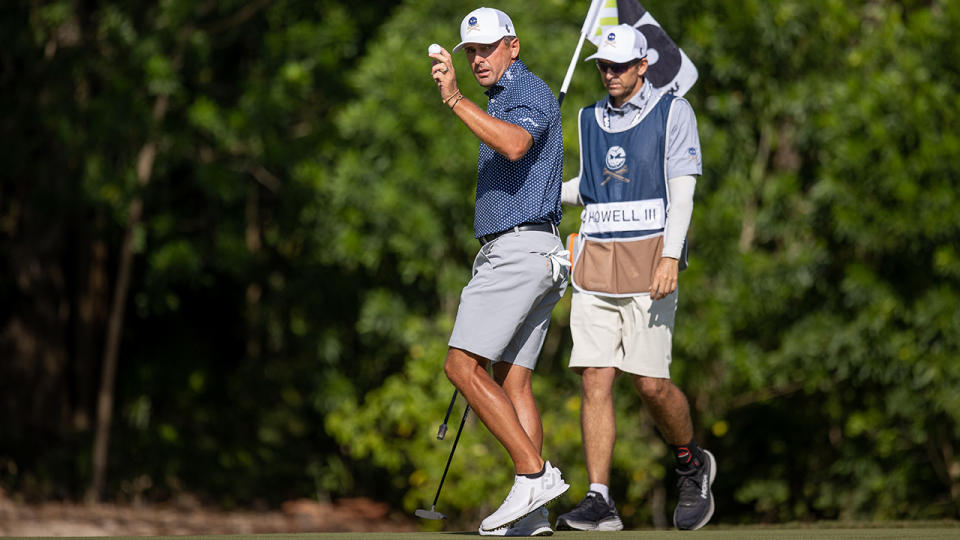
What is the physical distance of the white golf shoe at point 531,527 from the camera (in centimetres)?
500

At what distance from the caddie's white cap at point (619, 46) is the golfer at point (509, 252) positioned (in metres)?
0.61

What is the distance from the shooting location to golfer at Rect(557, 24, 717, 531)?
5.62 m

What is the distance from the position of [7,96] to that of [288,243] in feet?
12.1

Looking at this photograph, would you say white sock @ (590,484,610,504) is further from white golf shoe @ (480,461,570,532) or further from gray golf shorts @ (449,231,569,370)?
gray golf shorts @ (449,231,569,370)

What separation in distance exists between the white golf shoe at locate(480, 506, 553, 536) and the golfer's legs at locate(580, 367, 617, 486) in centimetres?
72

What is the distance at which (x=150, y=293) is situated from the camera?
44.5 feet

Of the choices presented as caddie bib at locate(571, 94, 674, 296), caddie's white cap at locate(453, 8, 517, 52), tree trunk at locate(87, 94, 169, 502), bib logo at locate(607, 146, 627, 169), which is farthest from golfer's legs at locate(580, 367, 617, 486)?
tree trunk at locate(87, 94, 169, 502)

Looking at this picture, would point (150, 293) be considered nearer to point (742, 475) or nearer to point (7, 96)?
point (7, 96)

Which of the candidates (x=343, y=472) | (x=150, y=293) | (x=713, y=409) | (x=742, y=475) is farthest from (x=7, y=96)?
(x=742, y=475)

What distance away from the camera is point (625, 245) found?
568 cm

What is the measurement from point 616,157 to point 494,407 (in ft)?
4.32

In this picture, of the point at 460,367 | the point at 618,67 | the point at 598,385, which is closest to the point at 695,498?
the point at 598,385

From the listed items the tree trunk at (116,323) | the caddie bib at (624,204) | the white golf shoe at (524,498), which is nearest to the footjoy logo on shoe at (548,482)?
the white golf shoe at (524,498)

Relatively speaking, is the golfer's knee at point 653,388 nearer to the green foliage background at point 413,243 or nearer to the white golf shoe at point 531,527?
the white golf shoe at point 531,527
